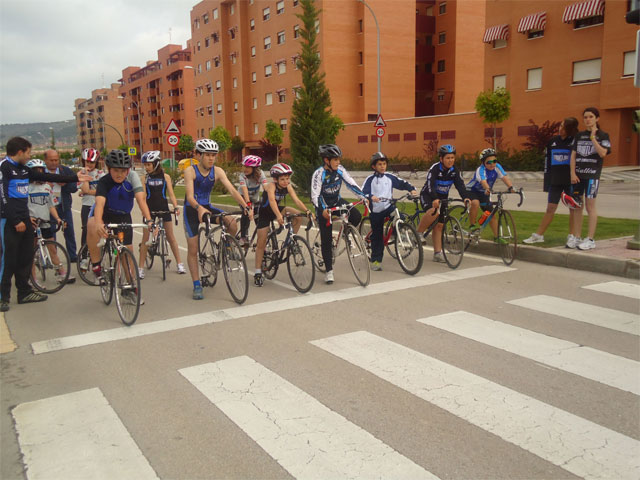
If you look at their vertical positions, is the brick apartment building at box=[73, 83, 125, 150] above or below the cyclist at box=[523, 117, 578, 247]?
above

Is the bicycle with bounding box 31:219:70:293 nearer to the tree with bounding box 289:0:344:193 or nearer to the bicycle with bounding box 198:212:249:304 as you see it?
the bicycle with bounding box 198:212:249:304

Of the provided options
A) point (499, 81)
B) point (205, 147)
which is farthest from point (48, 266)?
point (499, 81)

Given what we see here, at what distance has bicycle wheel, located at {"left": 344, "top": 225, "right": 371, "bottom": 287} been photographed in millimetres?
7790

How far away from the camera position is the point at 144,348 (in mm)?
5469

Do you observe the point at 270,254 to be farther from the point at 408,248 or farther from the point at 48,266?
the point at 48,266

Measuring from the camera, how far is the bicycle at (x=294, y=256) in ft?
24.9

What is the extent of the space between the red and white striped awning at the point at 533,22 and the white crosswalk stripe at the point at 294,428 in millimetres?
36863

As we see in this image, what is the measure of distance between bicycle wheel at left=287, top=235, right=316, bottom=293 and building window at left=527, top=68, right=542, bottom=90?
33696 millimetres

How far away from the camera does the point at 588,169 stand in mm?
9109

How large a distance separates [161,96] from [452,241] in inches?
3821

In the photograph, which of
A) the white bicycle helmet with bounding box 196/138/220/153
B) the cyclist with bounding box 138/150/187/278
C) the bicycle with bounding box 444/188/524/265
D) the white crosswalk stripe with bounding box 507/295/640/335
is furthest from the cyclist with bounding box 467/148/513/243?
the cyclist with bounding box 138/150/187/278

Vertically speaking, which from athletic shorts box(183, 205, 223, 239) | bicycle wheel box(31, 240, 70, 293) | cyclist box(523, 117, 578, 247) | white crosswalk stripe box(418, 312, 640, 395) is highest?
cyclist box(523, 117, 578, 247)

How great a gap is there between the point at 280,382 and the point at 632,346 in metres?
3.22

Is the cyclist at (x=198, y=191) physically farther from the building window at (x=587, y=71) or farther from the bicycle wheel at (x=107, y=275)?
the building window at (x=587, y=71)
